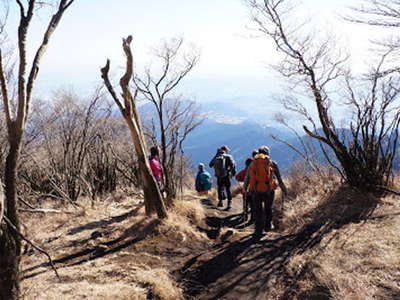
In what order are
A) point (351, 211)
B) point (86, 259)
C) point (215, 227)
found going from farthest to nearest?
1. point (215, 227)
2. point (351, 211)
3. point (86, 259)

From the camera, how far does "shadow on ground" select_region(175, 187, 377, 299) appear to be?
16.4 ft

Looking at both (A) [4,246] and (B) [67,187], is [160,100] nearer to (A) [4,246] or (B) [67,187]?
(A) [4,246]

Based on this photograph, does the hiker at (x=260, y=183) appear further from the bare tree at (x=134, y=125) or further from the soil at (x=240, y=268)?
the bare tree at (x=134, y=125)

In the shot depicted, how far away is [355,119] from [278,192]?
390 cm

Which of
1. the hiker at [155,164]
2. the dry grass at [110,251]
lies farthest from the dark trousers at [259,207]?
the hiker at [155,164]

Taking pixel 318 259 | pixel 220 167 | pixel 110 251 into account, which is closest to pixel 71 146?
pixel 220 167

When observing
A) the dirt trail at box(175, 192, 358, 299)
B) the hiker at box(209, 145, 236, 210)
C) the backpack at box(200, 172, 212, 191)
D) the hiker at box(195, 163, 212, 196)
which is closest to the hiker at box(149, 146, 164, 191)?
the hiker at box(209, 145, 236, 210)

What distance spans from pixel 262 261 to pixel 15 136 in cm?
418

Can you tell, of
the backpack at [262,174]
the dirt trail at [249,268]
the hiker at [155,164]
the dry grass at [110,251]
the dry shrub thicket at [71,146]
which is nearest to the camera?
the dry grass at [110,251]

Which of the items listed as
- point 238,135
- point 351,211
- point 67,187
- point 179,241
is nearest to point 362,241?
point 351,211

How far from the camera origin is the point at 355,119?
8602 mm

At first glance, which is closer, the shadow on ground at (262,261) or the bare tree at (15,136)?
the bare tree at (15,136)

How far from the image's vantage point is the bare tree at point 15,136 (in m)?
3.63

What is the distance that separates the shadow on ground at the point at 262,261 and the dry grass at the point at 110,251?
1.35 feet
